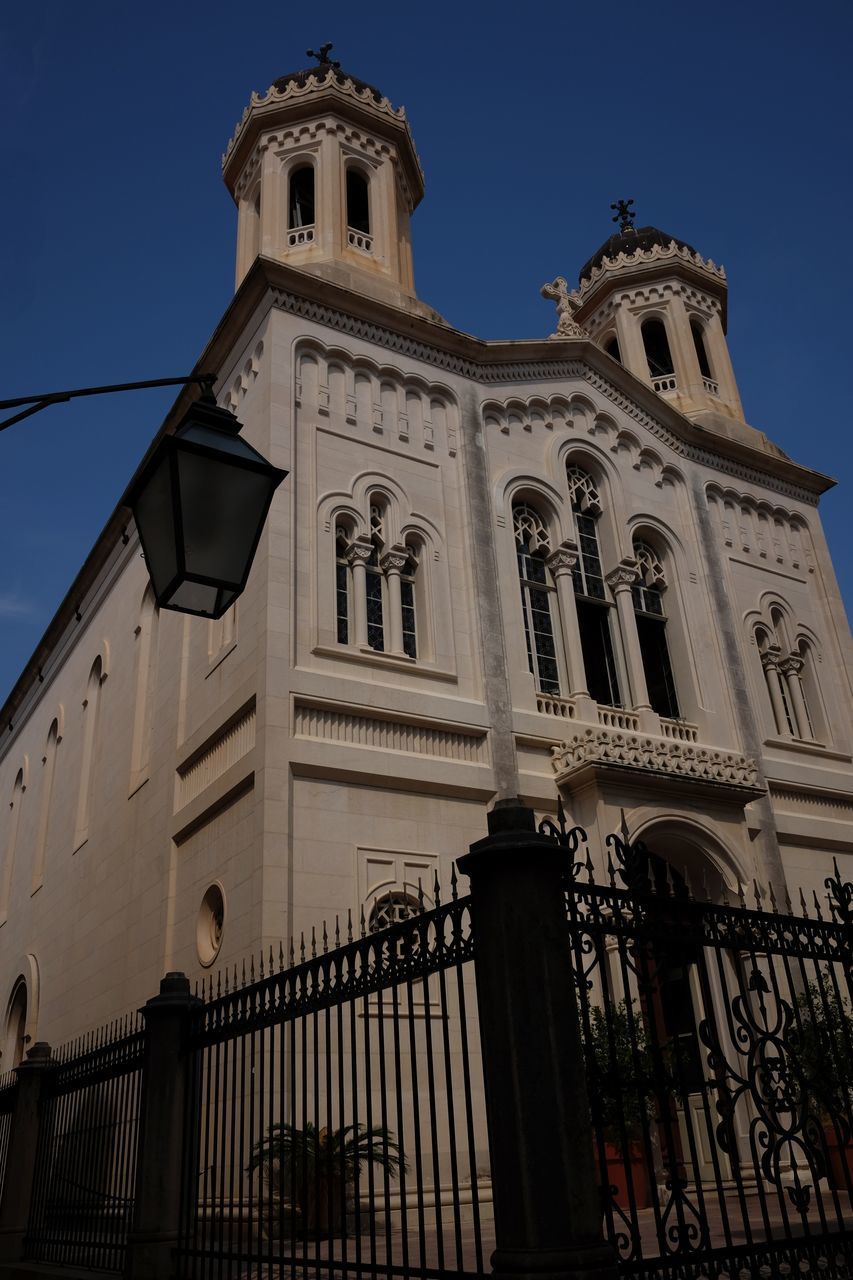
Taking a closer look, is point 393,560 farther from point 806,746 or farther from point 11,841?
point 11,841

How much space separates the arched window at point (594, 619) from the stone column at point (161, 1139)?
412 inches

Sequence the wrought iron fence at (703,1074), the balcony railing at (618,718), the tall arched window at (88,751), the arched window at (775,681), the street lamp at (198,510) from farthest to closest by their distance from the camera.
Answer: the tall arched window at (88,751)
the arched window at (775,681)
the balcony railing at (618,718)
the wrought iron fence at (703,1074)
the street lamp at (198,510)

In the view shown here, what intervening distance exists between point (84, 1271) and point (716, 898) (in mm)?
10294

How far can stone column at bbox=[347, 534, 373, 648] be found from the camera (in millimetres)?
14444

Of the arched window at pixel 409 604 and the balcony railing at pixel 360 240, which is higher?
the balcony railing at pixel 360 240

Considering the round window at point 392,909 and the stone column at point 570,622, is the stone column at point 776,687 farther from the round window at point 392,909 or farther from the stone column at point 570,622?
the round window at point 392,909

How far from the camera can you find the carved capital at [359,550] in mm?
14977

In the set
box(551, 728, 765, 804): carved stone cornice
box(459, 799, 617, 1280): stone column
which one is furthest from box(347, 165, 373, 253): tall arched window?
box(459, 799, 617, 1280): stone column

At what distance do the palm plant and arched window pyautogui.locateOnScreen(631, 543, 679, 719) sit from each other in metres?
9.56

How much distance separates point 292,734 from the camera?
1293 centimetres

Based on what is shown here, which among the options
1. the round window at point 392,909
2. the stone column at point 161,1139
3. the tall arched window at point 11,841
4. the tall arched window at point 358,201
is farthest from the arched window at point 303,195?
the tall arched window at point 11,841

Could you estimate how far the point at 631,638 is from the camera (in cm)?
1744

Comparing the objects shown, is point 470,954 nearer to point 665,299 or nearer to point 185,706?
point 185,706

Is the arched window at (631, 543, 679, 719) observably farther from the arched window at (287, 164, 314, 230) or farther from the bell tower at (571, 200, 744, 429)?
the arched window at (287, 164, 314, 230)
